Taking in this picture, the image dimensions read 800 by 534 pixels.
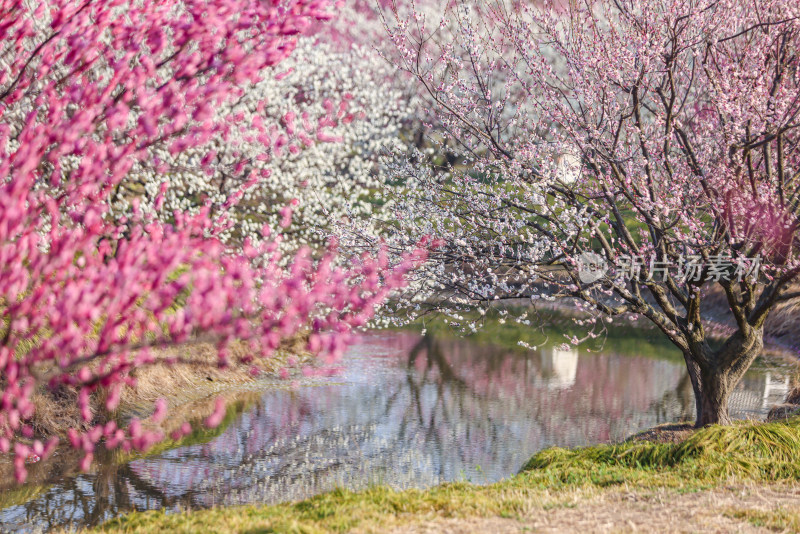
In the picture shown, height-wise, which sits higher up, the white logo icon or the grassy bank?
the white logo icon

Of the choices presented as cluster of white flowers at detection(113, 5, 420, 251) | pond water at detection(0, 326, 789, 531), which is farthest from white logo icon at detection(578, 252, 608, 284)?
cluster of white flowers at detection(113, 5, 420, 251)

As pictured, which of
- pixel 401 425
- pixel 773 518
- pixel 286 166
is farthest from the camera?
pixel 286 166

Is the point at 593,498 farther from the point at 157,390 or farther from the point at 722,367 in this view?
the point at 157,390

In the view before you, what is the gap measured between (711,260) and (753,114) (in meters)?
1.82

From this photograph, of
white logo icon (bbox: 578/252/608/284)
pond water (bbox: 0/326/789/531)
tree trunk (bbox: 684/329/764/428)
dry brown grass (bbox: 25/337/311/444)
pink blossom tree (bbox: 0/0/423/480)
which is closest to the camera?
pink blossom tree (bbox: 0/0/423/480)

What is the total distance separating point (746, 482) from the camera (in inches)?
280

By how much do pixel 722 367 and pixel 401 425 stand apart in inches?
198

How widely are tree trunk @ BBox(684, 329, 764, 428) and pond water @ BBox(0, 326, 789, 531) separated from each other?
184cm

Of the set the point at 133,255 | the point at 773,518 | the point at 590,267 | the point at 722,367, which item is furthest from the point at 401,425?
the point at 133,255

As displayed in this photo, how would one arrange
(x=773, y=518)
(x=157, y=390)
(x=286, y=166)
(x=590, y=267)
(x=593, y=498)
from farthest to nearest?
(x=286, y=166)
(x=157, y=390)
(x=590, y=267)
(x=593, y=498)
(x=773, y=518)

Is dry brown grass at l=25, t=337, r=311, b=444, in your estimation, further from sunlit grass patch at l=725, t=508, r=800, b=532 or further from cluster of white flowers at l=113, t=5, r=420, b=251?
sunlit grass patch at l=725, t=508, r=800, b=532

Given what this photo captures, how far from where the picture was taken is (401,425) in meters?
12.2

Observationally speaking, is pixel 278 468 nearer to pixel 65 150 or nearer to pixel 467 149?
pixel 467 149

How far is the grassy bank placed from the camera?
585 cm
